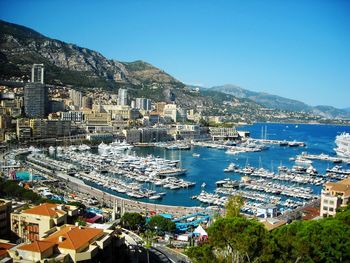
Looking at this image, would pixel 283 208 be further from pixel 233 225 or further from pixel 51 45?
pixel 51 45

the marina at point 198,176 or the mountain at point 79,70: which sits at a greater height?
the mountain at point 79,70

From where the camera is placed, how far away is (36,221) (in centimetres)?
912

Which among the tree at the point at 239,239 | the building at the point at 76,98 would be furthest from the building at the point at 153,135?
the tree at the point at 239,239

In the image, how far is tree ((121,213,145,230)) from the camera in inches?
485

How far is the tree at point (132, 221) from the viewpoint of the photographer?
12.3 meters

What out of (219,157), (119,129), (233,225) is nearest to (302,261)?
(233,225)

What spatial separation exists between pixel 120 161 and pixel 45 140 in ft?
40.0

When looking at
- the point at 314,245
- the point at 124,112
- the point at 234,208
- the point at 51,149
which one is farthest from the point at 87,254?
the point at 124,112

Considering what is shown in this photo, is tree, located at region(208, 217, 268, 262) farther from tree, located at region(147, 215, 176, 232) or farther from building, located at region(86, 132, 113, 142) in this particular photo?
building, located at region(86, 132, 113, 142)

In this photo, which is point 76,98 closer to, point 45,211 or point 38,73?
point 38,73

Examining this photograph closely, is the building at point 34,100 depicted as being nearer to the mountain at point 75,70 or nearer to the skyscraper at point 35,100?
the skyscraper at point 35,100

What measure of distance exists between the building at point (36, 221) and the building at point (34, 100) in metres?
37.2

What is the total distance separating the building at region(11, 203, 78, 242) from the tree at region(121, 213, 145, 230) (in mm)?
2894

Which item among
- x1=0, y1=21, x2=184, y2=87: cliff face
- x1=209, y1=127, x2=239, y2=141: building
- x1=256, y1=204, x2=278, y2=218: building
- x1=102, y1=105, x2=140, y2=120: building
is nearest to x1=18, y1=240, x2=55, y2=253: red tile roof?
x1=256, y1=204, x2=278, y2=218: building
